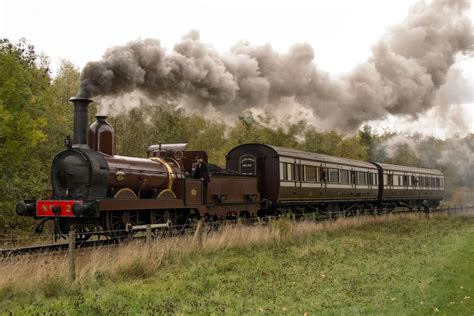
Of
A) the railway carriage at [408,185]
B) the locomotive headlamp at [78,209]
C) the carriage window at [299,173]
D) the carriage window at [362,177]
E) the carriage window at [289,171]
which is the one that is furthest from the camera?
the railway carriage at [408,185]

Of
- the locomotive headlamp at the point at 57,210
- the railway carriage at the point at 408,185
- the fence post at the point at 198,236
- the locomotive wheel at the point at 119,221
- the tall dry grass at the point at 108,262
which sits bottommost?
the tall dry grass at the point at 108,262

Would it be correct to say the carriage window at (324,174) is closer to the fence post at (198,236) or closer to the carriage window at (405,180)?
the fence post at (198,236)

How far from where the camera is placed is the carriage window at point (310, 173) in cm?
2171

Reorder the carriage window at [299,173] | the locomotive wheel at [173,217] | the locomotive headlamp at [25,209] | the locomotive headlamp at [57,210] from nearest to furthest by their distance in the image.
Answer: the locomotive headlamp at [57,210] → the locomotive headlamp at [25,209] → the locomotive wheel at [173,217] → the carriage window at [299,173]

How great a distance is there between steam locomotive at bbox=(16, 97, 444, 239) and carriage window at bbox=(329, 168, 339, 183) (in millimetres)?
49

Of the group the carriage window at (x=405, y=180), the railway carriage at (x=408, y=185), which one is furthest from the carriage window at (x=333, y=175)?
the carriage window at (x=405, y=180)

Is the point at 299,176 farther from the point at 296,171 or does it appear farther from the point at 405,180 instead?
the point at 405,180

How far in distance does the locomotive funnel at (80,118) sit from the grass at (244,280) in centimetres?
342

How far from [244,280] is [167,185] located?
20.1 feet

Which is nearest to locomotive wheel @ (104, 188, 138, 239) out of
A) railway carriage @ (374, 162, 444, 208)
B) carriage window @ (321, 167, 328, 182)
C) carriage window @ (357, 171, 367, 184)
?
carriage window @ (321, 167, 328, 182)

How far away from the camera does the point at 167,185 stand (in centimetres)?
1490

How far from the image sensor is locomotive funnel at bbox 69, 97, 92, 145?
41.6 feet

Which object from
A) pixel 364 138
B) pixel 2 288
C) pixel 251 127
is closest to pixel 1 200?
pixel 2 288

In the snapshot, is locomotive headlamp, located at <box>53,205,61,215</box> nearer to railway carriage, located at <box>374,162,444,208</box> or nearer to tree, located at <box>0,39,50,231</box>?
tree, located at <box>0,39,50,231</box>
